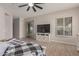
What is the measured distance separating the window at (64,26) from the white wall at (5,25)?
114 centimetres

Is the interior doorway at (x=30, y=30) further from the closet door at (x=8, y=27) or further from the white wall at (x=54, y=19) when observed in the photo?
the closet door at (x=8, y=27)

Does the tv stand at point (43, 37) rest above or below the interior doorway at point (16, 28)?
below

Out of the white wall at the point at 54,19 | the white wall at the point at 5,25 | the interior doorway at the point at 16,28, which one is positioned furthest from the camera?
the white wall at the point at 54,19

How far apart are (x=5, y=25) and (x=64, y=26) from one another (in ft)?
4.54

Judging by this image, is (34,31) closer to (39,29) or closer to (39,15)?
(39,29)

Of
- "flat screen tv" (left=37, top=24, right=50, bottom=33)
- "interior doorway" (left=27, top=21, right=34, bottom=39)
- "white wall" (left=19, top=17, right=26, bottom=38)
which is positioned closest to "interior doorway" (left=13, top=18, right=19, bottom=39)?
"white wall" (left=19, top=17, right=26, bottom=38)

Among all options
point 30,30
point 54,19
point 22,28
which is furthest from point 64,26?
point 22,28

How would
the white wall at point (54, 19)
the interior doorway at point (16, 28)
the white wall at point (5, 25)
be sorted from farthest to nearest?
the white wall at point (54, 19)
the interior doorway at point (16, 28)
the white wall at point (5, 25)

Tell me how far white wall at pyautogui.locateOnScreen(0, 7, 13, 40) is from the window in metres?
→ 1.14

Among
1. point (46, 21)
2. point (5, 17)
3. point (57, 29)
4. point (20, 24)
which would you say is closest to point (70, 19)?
point (57, 29)

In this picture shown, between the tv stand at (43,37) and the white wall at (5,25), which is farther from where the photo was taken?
the tv stand at (43,37)

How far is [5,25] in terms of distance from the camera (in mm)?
2107

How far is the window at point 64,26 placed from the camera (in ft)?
7.54

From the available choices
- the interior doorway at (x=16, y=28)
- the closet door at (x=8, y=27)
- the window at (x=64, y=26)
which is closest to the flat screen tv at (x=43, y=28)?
the window at (x=64, y=26)
